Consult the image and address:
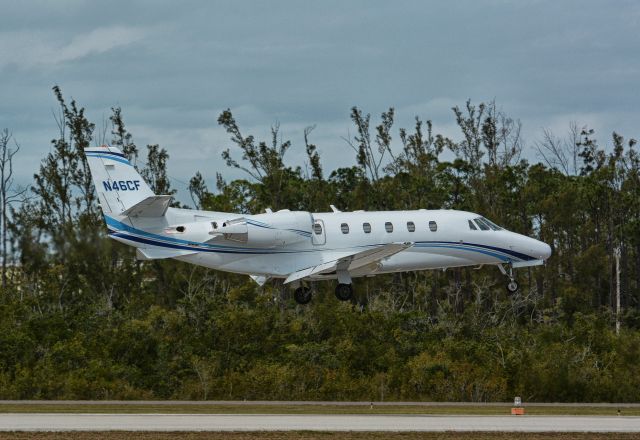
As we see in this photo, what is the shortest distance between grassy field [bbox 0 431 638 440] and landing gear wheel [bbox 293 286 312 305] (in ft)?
52.1

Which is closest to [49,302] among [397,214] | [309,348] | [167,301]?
[167,301]

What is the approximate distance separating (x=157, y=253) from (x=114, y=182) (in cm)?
322

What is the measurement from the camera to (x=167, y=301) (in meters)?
67.1

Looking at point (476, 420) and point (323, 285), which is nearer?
point (476, 420)

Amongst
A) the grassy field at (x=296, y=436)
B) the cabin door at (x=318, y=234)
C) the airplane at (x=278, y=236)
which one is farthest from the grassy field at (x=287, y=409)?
the grassy field at (x=296, y=436)

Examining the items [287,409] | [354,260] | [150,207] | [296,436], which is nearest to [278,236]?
[354,260]

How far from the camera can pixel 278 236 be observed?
44.0m

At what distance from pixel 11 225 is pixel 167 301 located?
15.9 meters

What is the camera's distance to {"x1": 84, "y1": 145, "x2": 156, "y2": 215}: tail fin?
44.2m

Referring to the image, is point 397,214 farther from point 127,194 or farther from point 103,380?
point 103,380

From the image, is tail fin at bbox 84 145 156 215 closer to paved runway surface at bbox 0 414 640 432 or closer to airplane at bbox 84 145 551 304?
airplane at bbox 84 145 551 304

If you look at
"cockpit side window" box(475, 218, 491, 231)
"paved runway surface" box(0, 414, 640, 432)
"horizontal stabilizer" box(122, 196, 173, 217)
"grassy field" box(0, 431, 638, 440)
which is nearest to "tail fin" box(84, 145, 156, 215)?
"horizontal stabilizer" box(122, 196, 173, 217)

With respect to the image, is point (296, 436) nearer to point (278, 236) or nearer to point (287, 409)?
point (287, 409)

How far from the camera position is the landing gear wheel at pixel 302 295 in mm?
45750
